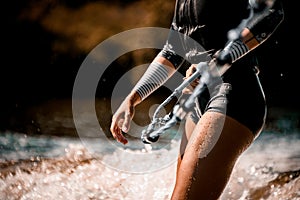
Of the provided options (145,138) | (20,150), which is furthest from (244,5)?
(20,150)

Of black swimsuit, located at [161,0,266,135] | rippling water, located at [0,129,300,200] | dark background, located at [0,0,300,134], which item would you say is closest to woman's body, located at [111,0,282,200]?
Result: black swimsuit, located at [161,0,266,135]

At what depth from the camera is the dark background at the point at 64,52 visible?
253 inches

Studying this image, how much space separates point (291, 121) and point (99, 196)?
14.3 ft

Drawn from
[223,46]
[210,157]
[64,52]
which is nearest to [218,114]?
[210,157]

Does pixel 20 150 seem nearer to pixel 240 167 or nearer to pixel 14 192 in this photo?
pixel 14 192

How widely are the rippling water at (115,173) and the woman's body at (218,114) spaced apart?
5.10 ft

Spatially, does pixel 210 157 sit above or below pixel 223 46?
below

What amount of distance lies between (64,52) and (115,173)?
148 inches

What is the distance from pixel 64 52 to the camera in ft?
23.2

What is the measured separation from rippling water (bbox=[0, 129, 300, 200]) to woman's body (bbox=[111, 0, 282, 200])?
155cm

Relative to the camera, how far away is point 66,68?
7.18 m

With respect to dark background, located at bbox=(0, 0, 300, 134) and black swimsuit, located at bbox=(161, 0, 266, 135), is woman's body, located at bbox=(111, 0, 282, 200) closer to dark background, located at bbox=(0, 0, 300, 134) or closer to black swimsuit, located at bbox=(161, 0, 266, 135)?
black swimsuit, located at bbox=(161, 0, 266, 135)

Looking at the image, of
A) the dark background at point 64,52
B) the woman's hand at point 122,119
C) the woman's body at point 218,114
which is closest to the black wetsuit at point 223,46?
the woman's body at point 218,114

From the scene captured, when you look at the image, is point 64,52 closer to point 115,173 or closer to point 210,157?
point 115,173
